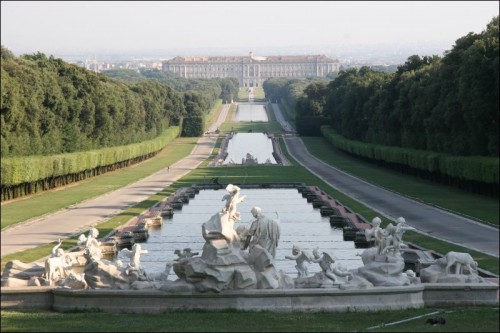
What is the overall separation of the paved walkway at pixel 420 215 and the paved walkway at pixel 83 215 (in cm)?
1041

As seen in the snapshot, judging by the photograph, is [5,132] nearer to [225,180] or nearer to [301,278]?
[225,180]

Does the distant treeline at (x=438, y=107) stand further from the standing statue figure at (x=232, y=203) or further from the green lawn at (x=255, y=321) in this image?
the green lawn at (x=255, y=321)

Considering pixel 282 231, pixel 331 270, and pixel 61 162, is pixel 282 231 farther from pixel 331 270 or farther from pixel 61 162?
pixel 61 162

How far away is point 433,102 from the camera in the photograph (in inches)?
2685

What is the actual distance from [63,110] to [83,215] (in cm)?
2318

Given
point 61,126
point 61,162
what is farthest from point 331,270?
point 61,126

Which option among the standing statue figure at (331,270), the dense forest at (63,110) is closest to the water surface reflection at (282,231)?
the standing statue figure at (331,270)

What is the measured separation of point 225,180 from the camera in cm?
7381

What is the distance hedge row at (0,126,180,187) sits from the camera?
52.6 m

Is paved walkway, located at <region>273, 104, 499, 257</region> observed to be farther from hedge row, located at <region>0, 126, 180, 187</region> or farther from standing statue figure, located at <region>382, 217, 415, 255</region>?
hedge row, located at <region>0, 126, 180, 187</region>

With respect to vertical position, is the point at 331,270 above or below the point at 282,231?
above

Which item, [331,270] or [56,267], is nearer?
[331,270]

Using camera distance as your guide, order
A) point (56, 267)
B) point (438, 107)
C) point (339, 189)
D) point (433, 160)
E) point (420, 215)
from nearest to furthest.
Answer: point (56, 267), point (420, 215), point (433, 160), point (339, 189), point (438, 107)

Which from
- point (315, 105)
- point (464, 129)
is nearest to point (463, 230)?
point (464, 129)
